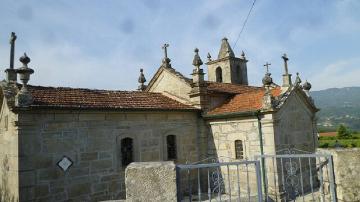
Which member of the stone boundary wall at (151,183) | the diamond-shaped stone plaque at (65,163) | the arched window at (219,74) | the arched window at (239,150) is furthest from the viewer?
the arched window at (219,74)

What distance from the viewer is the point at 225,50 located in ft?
88.7

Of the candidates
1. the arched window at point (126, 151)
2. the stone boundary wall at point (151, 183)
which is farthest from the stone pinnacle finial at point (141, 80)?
the stone boundary wall at point (151, 183)

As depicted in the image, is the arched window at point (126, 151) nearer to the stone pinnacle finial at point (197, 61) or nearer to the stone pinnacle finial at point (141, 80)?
the stone pinnacle finial at point (197, 61)

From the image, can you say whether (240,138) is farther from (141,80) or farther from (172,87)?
(141,80)

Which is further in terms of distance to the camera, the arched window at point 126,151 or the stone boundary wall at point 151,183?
the arched window at point 126,151

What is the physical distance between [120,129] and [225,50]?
16386 millimetres

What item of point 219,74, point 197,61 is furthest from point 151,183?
point 219,74

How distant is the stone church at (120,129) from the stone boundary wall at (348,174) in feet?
27.5

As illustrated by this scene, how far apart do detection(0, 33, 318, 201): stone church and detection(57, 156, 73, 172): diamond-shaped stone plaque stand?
3 cm

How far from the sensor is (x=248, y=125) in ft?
45.0

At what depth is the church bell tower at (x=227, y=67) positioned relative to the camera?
26.5 metres

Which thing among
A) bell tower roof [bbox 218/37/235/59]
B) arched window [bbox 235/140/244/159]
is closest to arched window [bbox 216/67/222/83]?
bell tower roof [bbox 218/37/235/59]

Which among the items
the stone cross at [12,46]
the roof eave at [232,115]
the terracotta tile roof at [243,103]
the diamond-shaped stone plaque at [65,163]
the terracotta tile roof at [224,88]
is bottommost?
the diamond-shaped stone plaque at [65,163]

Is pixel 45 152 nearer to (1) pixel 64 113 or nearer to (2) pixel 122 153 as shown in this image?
(1) pixel 64 113
